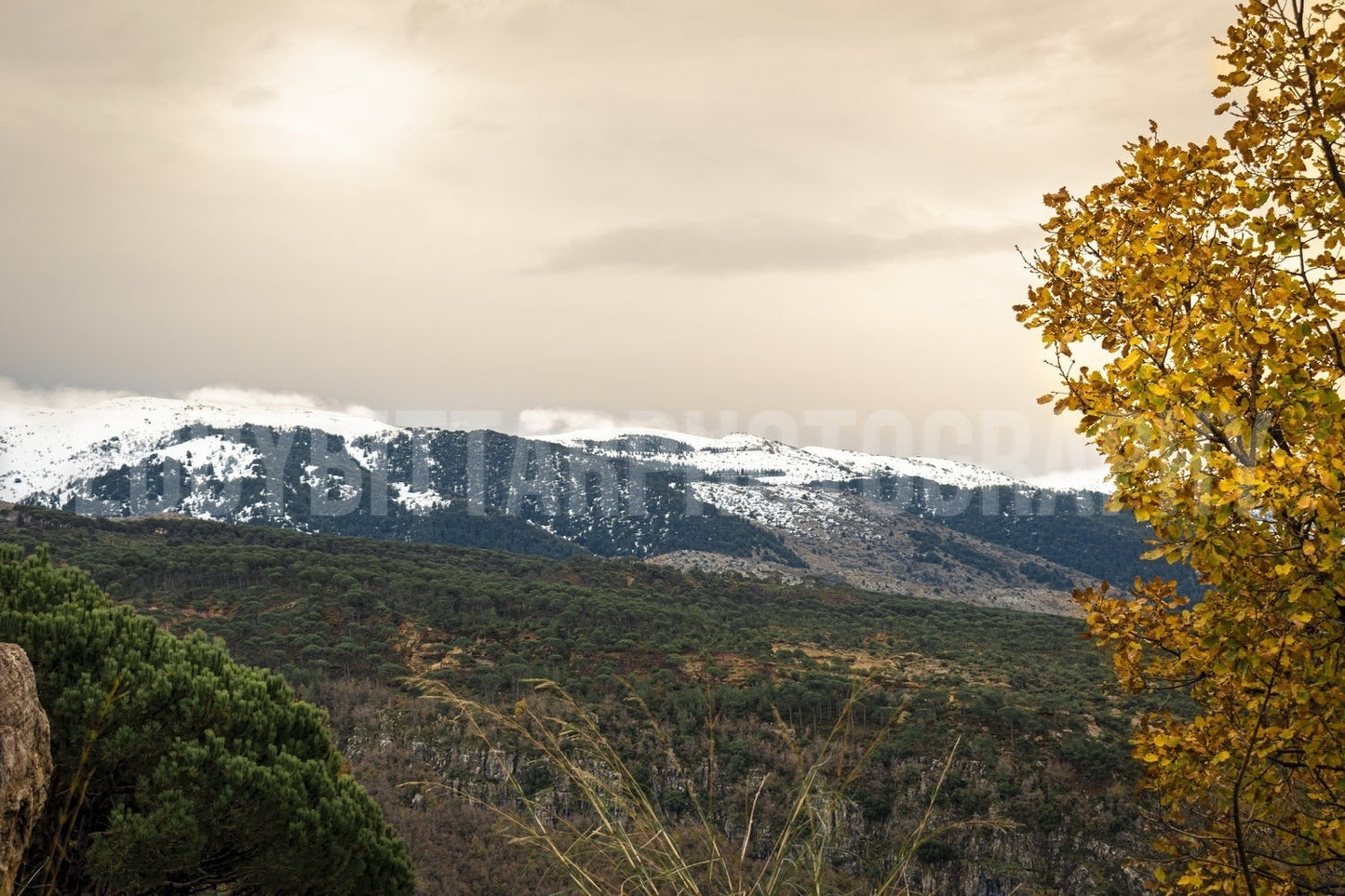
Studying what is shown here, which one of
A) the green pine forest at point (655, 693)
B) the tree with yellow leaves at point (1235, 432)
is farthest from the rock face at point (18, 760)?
the tree with yellow leaves at point (1235, 432)

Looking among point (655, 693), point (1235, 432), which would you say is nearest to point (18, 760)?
point (1235, 432)

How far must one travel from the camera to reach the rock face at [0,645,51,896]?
580cm

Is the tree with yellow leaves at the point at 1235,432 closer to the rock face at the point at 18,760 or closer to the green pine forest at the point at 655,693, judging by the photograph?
the green pine forest at the point at 655,693

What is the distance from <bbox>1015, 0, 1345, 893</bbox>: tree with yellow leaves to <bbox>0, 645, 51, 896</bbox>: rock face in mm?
7087

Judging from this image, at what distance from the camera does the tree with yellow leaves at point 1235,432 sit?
3967mm

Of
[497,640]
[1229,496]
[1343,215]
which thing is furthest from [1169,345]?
[497,640]

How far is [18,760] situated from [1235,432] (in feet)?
25.9

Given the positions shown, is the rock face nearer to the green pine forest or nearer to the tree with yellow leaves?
the green pine forest

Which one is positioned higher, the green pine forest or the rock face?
the rock face

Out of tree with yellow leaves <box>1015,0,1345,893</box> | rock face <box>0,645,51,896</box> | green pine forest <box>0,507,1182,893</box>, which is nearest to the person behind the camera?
tree with yellow leaves <box>1015,0,1345,893</box>

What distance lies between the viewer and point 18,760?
6.07 m

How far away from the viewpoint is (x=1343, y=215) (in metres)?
4.68

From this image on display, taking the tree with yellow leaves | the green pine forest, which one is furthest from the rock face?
the tree with yellow leaves

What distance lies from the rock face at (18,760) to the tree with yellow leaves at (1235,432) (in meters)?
7.09
